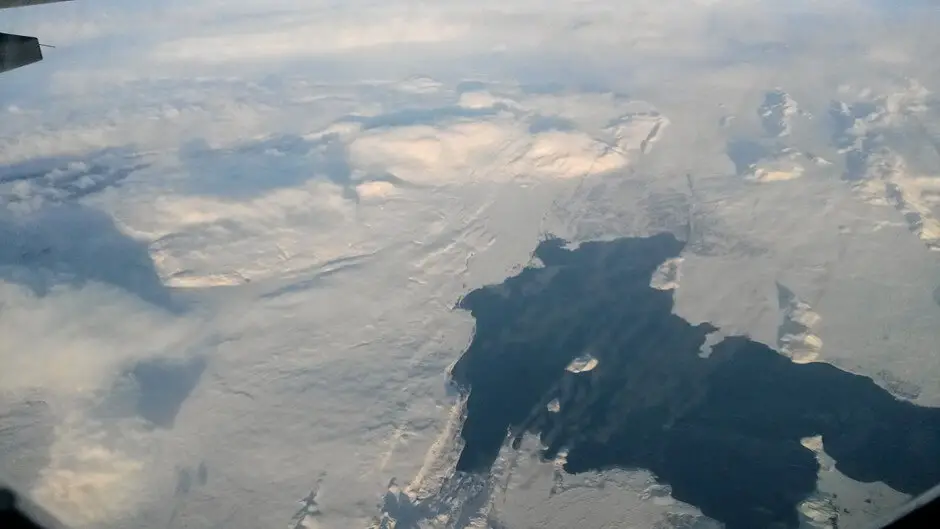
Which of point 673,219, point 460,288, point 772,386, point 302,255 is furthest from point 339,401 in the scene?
point 673,219

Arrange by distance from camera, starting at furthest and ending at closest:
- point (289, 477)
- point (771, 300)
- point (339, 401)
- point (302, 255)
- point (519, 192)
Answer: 1. point (519, 192)
2. point (302, 255)
3. point (771, 300)
4. point (339, 401)
5. point (289, 477)

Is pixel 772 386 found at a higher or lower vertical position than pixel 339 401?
higher

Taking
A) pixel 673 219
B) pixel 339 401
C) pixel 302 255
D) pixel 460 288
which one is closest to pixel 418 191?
pixel 302 255

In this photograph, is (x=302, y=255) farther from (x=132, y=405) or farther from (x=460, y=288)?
(x=132, y=405)

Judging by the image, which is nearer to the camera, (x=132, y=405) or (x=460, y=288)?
(x=132, y=405)

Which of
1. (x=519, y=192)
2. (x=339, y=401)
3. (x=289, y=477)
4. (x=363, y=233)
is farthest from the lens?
(x=519, y=192)

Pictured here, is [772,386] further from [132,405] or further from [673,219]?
[132,405]

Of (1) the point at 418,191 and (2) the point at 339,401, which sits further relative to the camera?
(1) the point at 418,191

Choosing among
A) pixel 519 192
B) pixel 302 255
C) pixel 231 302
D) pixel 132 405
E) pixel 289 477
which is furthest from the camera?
pixel 519 192

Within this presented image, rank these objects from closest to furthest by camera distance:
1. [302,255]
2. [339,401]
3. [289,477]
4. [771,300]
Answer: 1. [289,477]
2. [339,401]
3. [771,300]
4. [302,255]
